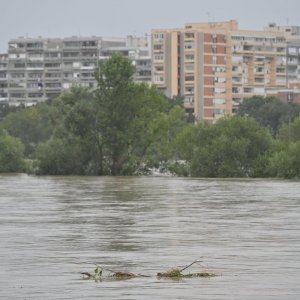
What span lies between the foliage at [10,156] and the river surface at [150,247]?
Result: 4769 cm

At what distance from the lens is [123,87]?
283ft

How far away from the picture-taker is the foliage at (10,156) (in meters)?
91.1

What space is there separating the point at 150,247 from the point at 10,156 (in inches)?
2720

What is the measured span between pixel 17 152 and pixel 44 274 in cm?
7380

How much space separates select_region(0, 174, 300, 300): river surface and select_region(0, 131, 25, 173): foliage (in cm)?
4769

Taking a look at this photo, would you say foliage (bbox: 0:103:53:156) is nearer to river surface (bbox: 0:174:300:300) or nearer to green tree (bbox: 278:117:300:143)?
green tree (bbox: 278:117:300:143)

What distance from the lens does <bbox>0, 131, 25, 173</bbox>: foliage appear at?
91.1 meters

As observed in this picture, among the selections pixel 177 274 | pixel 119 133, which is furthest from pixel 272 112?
pixel 177 274

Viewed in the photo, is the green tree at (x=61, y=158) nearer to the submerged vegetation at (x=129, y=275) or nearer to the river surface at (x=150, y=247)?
the river surface at (x=150, y=247)

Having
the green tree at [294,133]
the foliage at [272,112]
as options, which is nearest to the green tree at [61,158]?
the green tree at [294,133]

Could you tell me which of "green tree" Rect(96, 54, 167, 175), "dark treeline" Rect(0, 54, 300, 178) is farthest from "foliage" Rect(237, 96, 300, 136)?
"green tree" Rect(96, 54, 167, 175)

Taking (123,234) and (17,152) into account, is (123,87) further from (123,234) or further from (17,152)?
(123,234)

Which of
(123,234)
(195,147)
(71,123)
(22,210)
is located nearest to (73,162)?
(71,123)

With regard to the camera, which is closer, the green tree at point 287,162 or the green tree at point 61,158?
the green tree at point 287,162
